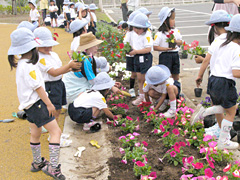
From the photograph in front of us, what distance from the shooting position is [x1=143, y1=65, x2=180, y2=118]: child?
475cm

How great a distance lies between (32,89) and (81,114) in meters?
1.42

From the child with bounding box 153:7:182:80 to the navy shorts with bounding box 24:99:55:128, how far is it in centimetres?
289

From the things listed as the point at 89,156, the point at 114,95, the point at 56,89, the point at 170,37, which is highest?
the point at 170,37

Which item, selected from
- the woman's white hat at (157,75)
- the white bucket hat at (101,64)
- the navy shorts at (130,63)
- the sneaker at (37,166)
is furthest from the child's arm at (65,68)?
the navy shorts at (130,63)

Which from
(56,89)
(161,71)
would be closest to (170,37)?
(161,71)

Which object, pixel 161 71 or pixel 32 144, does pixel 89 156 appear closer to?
pixel 32 144

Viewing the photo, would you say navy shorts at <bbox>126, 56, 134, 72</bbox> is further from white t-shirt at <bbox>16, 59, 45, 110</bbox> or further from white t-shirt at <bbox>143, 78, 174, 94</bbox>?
white t-shirt at <bbox>16, 59, 45, 110</bbox>

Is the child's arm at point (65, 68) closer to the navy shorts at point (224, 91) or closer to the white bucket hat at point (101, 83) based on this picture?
the white bucket hat at point (101, 83)

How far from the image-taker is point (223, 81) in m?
3.68

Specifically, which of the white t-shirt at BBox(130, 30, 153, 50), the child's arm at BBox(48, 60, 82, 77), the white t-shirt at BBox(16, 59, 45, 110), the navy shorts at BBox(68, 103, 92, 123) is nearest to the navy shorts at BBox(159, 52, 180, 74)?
the white t-shirt at BBox(130, 30, 153, 50)

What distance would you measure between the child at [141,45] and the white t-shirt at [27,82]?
251 centimetres

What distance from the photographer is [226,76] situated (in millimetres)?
A: 3658

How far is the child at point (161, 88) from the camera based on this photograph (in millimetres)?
4754

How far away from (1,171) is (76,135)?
1.29 metres
